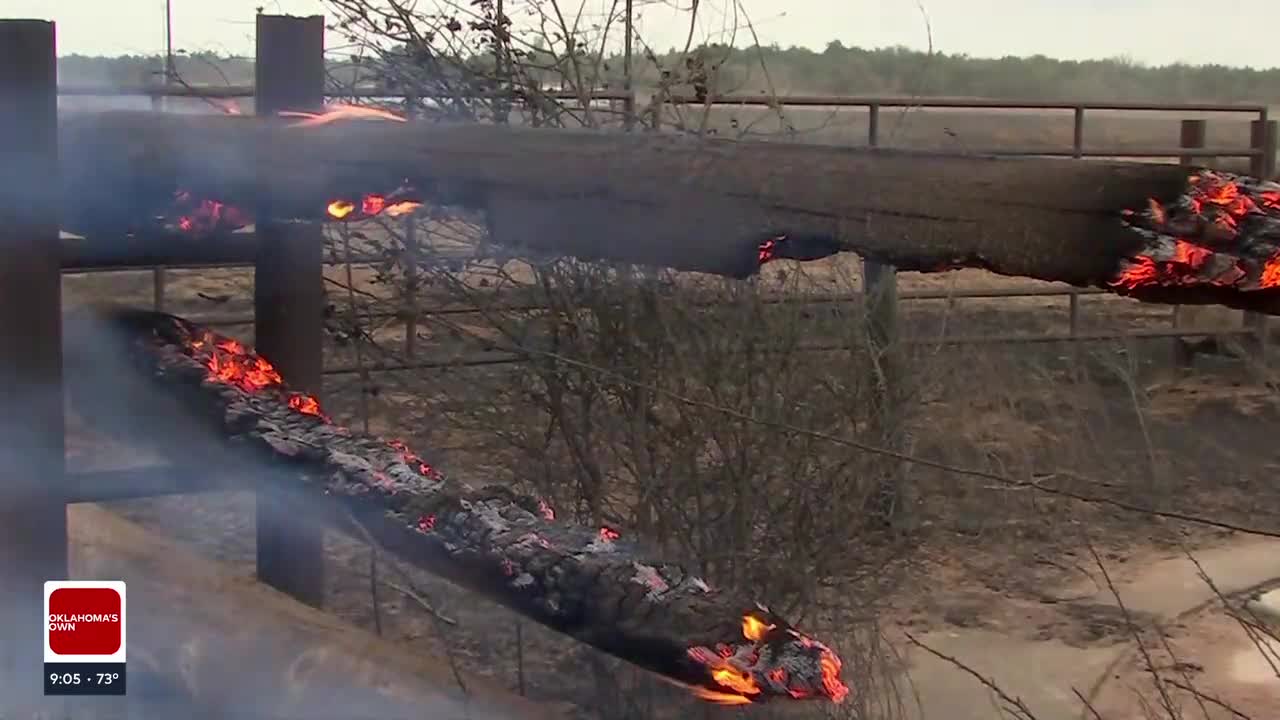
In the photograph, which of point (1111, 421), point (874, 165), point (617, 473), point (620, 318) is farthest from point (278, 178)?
point (1111, 421)

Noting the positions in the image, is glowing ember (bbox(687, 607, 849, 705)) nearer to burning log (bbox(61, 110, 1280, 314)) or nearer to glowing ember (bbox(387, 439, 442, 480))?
burning log (bbox(61, 110, 1280, 314))

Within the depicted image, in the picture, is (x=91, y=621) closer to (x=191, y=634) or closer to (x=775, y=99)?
(x=191, y=634)

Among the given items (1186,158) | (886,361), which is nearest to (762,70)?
(886,361)

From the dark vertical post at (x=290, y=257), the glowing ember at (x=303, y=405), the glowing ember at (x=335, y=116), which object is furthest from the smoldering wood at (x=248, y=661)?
the glowing ember at (x=335, y=116)

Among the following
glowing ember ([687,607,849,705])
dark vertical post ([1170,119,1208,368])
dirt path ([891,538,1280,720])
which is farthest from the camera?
dark vertical post ([1170,119,1208,368])

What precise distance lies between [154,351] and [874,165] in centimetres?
134

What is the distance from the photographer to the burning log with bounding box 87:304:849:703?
1398 millimetres

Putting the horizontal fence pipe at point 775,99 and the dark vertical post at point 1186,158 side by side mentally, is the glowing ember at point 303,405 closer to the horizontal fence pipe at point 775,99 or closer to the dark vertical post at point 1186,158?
the horizontal fence pipe at point 775,99

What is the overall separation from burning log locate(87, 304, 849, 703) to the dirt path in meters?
1.73

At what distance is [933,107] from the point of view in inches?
220

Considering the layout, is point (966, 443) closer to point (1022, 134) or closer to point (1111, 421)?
point (1111, 421)

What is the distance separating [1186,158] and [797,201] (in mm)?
6320

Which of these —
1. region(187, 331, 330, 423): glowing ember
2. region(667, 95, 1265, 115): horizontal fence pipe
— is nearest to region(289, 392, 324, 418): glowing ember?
region(187, 331, 330, 423): glowing ember

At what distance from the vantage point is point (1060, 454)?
20.3 feet
